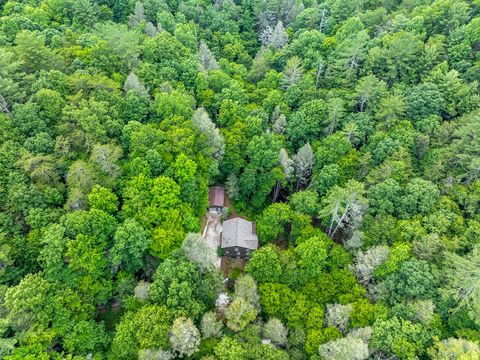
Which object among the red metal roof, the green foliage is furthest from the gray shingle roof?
the green foliage

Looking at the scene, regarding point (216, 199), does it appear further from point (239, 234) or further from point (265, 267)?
point (265, 267)

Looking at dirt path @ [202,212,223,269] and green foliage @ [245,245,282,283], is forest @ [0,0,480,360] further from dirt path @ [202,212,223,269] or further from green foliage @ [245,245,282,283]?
dirt path @ [202,212,223,269]

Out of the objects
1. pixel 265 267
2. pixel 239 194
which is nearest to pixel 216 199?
pixel 239 194

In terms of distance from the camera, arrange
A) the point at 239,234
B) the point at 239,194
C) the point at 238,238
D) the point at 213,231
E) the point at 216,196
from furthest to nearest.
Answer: the point at 239,194, the point at 216,196, the point at 213,231, the point at 239,234, the point at 238,238

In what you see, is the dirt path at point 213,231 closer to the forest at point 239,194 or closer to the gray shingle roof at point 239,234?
the gray shingle roof at point 239,234

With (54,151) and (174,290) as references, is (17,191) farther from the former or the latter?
(174,290)

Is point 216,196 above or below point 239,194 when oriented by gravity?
Answer: above

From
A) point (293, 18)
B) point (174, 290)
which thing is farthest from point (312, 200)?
point (293, 18)

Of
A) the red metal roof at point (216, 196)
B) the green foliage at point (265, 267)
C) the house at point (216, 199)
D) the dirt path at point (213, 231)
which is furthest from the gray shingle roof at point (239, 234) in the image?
the green foliage at point (265, 267)
